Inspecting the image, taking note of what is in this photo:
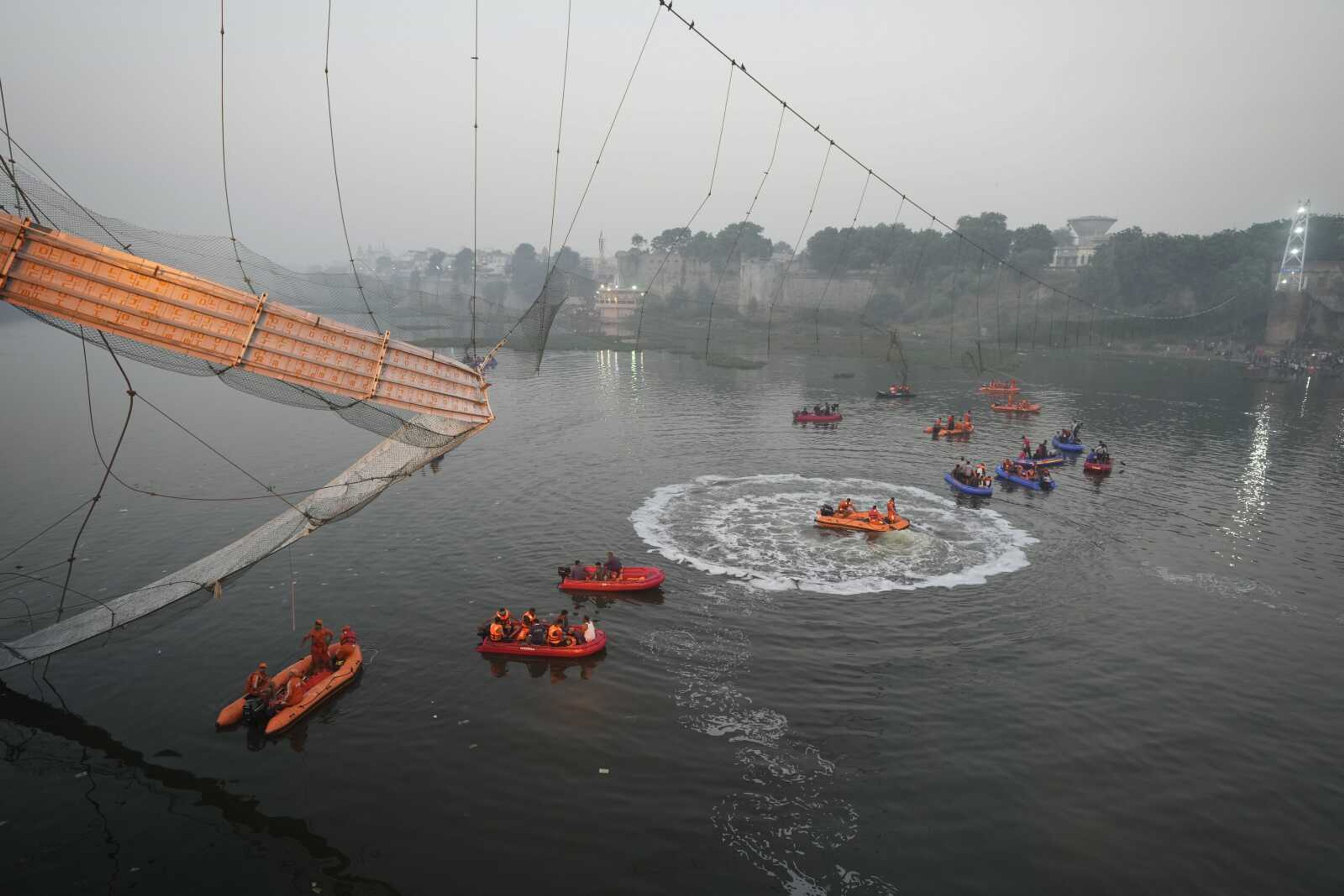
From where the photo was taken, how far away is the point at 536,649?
23172 mm

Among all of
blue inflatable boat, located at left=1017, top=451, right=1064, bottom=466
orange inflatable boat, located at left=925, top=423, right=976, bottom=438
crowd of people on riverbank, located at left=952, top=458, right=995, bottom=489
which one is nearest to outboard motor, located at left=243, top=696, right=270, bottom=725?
crowd of people on riverbank, located at left=952, top=458, right=995, bottom=489

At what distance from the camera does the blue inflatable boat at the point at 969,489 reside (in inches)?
1582

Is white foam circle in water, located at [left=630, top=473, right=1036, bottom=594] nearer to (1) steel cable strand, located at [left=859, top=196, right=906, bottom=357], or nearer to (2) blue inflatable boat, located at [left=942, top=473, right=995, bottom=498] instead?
(2) blue inflatable boat, located at [left=942, top=473, right=995, bottom=498]

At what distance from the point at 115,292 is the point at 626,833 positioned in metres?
15.1

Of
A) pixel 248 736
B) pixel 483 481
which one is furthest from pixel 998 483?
pixel 248 736

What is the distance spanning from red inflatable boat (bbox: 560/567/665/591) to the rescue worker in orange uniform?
911 cm

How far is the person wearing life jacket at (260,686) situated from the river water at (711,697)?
1207 millimetres

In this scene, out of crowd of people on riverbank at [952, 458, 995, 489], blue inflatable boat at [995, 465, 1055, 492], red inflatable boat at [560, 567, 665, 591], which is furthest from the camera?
Answer: blue inflatable boat at [995, 465, 1055, 492]

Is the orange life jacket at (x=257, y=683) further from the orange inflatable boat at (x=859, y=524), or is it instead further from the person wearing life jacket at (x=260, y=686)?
the orange inflatable boat at (x=859, y=524)

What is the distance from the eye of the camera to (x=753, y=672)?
22.3 metres

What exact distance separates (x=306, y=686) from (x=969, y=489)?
33.8 meters

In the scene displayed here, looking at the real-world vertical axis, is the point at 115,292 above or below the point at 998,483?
above

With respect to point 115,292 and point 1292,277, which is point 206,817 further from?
point 1292,277

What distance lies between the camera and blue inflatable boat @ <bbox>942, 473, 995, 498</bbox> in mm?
40188
